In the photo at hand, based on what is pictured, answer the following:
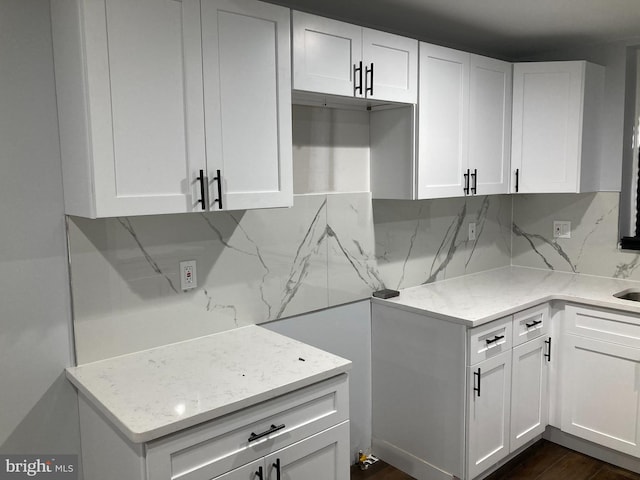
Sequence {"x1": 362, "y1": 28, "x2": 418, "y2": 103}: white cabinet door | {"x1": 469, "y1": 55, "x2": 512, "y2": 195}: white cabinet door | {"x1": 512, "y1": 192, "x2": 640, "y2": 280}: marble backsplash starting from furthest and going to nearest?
{"x1": 512, "y1": 192, "x2": 640, "y2": 280}: marble backsplash
{"x1": 469, "y1": 55, "x2": 512, "y2": 195}: white cabinet door
{"x1": 362, "y1": 28, "x2": 418, "y2": 103}: white cabinet door

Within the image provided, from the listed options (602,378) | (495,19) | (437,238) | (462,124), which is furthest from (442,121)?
(602,378)

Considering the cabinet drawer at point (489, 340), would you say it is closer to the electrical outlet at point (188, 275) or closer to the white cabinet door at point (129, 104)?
the electrical outlet at point (188, 275)

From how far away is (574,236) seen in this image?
3.46 meters

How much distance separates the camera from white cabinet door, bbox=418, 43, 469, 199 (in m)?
2.62

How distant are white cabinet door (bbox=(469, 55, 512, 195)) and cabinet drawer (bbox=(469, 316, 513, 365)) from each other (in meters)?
0.79

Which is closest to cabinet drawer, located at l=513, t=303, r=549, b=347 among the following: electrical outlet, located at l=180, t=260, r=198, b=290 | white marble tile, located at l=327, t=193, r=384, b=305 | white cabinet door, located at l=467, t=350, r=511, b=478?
white cabinet door, located at l=467, t=350, r=511, b=478

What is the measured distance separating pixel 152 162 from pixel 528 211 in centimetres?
279

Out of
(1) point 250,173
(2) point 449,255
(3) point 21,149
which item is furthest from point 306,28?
(2) point 449,255

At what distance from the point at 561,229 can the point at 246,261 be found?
2.27 meters

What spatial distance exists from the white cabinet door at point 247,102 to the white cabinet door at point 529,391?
1585 millimetres

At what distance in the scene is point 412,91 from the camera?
2.56 metres

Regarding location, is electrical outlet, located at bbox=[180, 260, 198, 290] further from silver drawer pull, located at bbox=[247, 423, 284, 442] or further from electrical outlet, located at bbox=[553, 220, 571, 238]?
electrical outlet, located at bbox=[553, 220, 571, 238]

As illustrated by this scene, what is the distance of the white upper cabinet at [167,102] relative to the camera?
5.32 feet

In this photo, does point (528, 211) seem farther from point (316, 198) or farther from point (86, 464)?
point (86, 464)
